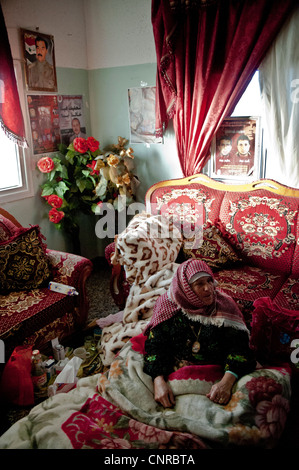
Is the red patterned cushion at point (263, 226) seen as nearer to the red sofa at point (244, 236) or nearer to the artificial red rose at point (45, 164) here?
the red sofa at point (244, 236)

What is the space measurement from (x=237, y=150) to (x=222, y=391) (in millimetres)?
2256

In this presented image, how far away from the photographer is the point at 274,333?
2018 millimetres

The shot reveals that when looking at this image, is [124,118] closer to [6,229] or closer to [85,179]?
[85,179]

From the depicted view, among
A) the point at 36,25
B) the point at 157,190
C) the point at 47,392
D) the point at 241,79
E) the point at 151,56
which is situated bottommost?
the point at 47,392

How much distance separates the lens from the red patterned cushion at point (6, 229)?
8.87 feet

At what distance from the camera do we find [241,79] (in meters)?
2.96

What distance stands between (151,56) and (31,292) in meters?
2.42

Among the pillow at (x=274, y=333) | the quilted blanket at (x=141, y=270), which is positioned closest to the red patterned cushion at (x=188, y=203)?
the quilted blanket at (x=141, y=270)

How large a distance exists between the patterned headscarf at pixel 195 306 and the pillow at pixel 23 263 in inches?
46.6

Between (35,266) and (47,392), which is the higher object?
(35,266)

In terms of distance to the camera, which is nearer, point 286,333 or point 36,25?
point 286,333

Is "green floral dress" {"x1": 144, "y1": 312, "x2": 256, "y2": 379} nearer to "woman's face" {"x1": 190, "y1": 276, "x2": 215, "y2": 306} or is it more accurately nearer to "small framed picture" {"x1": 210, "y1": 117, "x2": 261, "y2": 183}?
"woman's face" {"x1": 190, "y1": 276, "x2": 215, "y2": 306}
